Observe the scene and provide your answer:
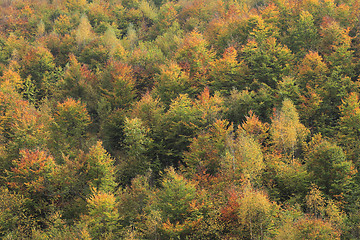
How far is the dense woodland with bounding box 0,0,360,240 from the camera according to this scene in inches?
1622

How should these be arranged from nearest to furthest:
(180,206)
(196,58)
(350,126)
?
(180,206) < (350,126) < (196,58)

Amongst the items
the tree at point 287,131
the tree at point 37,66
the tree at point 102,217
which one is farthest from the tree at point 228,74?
the tree at point 37,66

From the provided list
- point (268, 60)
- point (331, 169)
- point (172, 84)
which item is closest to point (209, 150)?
point (331, 169)

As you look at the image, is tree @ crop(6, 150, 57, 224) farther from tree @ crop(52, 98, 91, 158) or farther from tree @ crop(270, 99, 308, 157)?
tree @ crop(270, 99, 308, 157)

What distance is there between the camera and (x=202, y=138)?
164 feet

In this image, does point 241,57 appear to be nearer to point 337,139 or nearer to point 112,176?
point 337,139

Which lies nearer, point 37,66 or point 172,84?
point 172,84

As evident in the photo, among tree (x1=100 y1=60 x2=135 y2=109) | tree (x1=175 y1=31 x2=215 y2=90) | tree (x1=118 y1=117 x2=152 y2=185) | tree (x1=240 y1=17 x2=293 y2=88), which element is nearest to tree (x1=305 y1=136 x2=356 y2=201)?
tree (x1=240 y1=17 x2=293 y2=88)

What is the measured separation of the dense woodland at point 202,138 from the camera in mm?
41188

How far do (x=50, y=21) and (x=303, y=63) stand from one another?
87.9 meters

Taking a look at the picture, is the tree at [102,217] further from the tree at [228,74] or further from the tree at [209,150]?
the tree at [228,74]

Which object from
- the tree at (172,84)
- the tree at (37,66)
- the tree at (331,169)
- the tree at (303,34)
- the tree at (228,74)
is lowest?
the tree at (37,66)

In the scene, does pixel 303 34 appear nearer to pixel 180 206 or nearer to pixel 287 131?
pixel 287 131

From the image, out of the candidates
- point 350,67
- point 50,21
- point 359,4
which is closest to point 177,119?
point 350,67
